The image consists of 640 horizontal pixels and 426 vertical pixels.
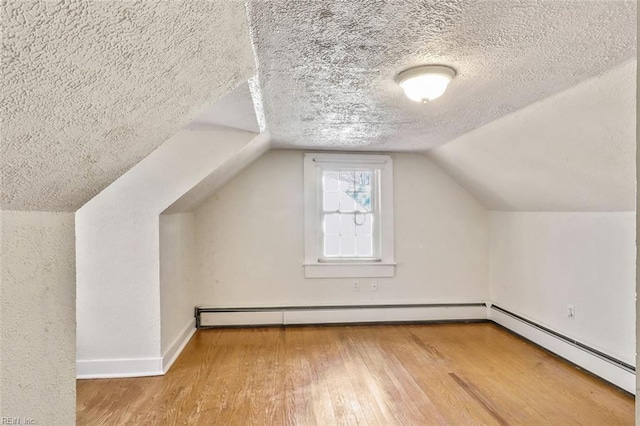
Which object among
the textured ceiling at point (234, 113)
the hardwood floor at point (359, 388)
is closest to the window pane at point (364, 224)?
the hardwood floor at point (359, 388)

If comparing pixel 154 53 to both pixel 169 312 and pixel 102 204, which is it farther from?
pixel 169 312

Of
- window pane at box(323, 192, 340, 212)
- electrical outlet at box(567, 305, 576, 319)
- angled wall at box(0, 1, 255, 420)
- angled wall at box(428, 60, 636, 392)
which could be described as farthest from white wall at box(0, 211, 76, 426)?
electrical outlet at box(567, 305, 576, 319)

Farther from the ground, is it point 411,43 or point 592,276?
point 411,43

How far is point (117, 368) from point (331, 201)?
2682mm

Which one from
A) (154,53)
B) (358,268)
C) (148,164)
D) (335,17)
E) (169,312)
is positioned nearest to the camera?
(154,53)

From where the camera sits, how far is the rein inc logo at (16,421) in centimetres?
111

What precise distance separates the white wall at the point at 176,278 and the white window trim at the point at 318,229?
1.29 meters

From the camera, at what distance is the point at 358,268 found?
14.1ft

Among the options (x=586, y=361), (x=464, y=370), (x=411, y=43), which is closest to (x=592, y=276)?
(x=586, y=361)

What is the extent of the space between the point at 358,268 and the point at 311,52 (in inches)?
120

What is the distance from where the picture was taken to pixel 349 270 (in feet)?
14.0

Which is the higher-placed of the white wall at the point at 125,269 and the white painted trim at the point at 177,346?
the white wall at the point at 125,269

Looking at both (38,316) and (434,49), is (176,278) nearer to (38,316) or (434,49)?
(38,316)

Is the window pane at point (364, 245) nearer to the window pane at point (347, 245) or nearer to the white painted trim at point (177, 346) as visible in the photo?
the window pane at point (347, 245)
